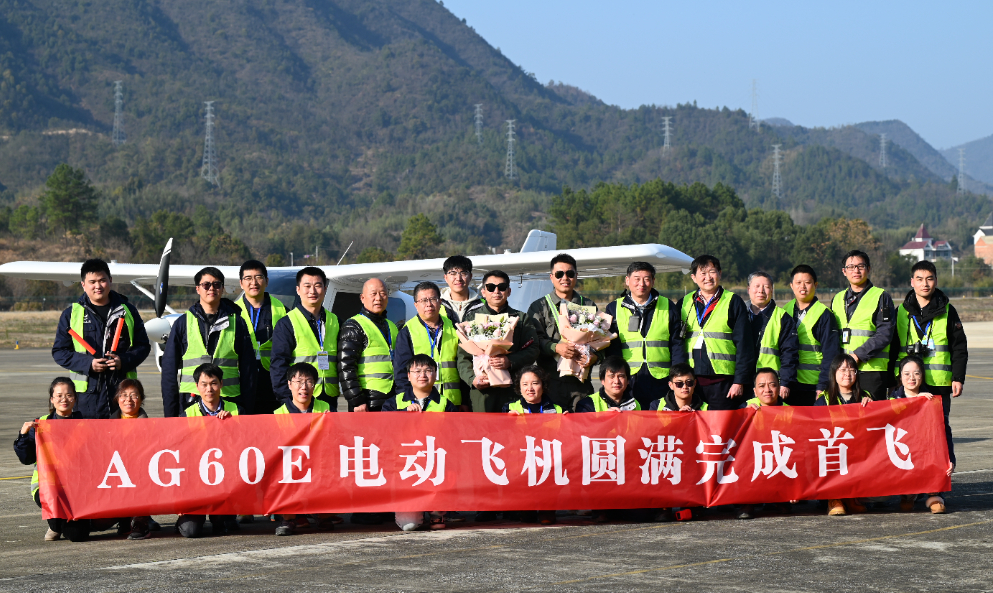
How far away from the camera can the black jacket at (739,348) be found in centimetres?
717

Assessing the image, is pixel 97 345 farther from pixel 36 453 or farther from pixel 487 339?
pixel 487 339

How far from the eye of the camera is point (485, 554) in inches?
231

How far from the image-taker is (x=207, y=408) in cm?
681

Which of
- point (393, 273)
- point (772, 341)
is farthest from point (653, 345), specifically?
point (393, 273)

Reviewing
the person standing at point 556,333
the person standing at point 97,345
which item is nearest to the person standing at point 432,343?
the person standing at point 556,333

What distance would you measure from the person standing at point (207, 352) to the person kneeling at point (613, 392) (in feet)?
7.59

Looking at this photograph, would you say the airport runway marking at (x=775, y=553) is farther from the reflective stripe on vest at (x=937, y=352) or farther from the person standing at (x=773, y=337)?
the person standing at (x=773, y=337)

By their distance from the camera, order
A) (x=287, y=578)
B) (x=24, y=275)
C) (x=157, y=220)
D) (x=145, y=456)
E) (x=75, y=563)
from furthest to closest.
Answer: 1. (x=157, y=220)
2. (x=24, y=275)
3. (x=145, y=456)
4. (x=75, y=563)
5. (x=287, y=578)

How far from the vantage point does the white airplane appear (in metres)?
15.5

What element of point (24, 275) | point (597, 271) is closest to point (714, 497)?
point (597, 271)

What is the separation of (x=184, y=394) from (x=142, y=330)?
0.60m

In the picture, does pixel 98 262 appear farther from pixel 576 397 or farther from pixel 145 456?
pixel 576 397

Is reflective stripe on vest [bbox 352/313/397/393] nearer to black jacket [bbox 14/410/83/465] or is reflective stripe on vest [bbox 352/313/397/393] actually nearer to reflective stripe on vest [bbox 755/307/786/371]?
black jacket [bbox 14/410/83/465]

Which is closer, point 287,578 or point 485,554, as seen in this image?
point 287,578
